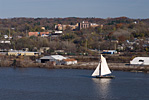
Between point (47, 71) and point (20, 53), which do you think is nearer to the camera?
point (47, 71)

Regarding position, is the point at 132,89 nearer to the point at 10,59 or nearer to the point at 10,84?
the point at 10,84

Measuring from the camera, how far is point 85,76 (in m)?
25.3

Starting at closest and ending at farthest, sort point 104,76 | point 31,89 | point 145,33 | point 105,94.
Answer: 1. point 105,94
2. point 31,89
3. point 104,76
4. point 145,33

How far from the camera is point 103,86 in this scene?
70.3ft

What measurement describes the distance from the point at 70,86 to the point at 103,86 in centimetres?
195

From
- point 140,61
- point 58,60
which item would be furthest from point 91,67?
point 140,61

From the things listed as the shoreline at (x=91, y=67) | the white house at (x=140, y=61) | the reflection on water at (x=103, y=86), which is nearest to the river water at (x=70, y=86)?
the reflection on water at (x=103, y=86)

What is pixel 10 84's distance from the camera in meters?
21.8

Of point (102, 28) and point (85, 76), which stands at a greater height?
point (102, 28)

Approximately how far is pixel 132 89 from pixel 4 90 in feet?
23.3

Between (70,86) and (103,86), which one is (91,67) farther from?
(70,86)

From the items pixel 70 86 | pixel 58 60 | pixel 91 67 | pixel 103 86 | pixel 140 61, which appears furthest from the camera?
pixel 58 60

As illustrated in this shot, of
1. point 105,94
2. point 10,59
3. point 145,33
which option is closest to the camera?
point 105,94

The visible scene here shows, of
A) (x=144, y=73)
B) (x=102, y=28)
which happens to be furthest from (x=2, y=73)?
(x=102, y=28)
